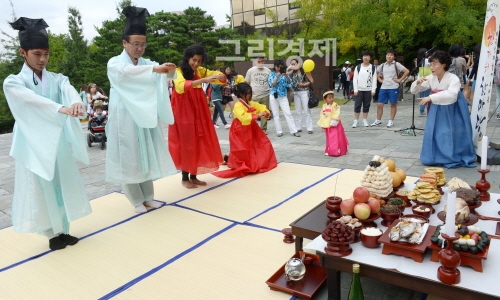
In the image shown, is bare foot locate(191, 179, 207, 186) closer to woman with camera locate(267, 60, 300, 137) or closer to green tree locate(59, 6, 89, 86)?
woman with camera locate(267, 60, 300, 137)

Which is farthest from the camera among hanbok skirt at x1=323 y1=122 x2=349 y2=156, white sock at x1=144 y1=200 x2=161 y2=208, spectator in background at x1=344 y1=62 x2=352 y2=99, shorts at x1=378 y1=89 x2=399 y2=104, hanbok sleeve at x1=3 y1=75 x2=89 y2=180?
spectator in background at x1=344 y1=62 x2=352 y2=99

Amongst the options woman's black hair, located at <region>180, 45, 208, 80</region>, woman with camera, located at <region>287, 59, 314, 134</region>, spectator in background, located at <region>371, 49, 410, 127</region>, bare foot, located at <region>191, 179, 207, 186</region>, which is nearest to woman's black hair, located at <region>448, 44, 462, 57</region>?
spectator in background, located at <region>371, 49, 410, 127</region>

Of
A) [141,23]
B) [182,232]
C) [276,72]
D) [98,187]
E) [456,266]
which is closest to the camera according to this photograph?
[456,266]

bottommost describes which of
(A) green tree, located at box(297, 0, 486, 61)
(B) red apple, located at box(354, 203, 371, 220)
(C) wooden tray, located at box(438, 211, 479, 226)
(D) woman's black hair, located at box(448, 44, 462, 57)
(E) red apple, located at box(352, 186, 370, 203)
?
(C) wooden tray, located at box(438, 211, 479, 226)

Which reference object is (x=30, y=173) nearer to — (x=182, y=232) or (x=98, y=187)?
(x=182, y=232)

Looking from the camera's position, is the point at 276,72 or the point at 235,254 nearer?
the point at 235,254

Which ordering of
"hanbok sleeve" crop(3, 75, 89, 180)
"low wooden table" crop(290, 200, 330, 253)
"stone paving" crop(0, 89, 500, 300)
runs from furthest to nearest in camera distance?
"stone paving" crop(0, 89, 500, 300) < "hanbok sleeve" crop(3, 75, 89, 180) < "low wooden table" crop(290, 200, 330, 253)

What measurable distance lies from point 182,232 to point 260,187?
1.36m

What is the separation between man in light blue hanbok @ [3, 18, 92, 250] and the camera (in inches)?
110

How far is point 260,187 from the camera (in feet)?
14.3

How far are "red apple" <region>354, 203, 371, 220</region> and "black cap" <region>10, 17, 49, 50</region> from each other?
2.60 meters

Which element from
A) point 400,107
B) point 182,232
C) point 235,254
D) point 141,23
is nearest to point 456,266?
point 235,254

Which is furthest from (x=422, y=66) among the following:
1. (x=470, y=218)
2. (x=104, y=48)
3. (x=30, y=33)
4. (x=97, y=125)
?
(x=104, y=48)

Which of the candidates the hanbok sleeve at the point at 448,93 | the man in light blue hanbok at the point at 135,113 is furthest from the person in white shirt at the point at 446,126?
the man in light blue hanbok at the point at 135,113
